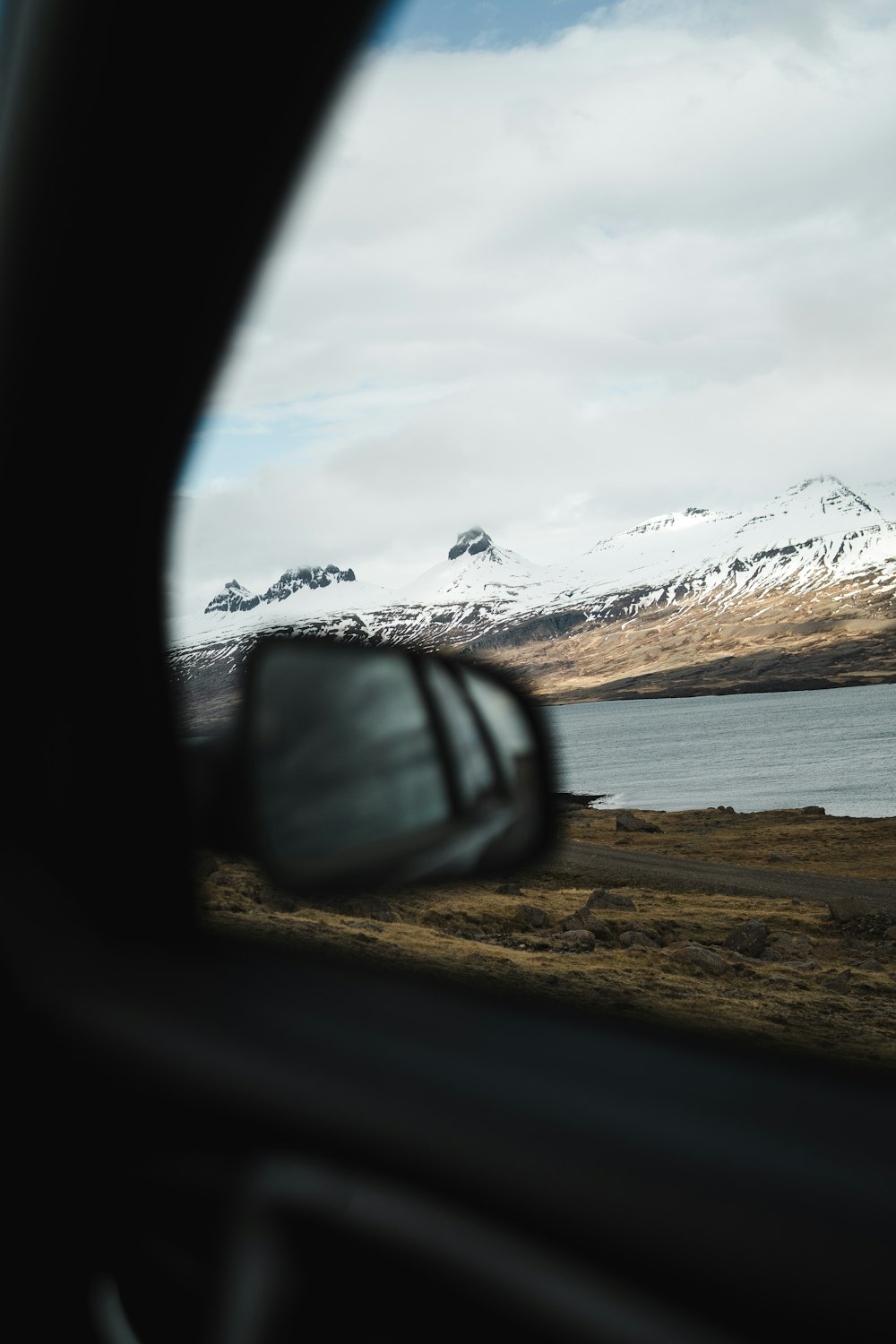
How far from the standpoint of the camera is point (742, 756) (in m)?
47.1

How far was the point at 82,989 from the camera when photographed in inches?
77.5

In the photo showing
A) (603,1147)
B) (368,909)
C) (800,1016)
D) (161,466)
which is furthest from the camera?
(368,909)

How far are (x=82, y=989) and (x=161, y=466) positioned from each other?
96cm

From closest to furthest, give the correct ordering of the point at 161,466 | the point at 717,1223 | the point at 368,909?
the point at 717,1223 → the point at 161,466 → the point at 368,909

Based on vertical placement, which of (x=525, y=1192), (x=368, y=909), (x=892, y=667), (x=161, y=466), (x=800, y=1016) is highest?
(x=161, y=466)

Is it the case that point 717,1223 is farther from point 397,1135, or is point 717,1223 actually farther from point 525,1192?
point 397,1135

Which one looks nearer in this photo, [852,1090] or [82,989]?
[852,1090]

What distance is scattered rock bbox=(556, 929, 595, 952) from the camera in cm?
629

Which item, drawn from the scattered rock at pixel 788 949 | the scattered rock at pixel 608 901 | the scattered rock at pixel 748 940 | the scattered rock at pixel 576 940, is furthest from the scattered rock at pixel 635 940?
the scattered rock at pixel 608 901

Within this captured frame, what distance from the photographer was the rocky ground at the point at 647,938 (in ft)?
7.75

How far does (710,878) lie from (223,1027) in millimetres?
14619

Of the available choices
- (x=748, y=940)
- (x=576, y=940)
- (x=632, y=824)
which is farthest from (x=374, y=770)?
(x=632, y=824)

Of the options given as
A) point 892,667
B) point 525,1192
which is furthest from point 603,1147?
point 892,667

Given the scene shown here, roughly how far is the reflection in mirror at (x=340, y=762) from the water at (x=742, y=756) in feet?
39.3
